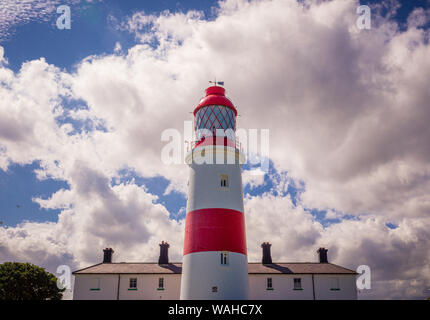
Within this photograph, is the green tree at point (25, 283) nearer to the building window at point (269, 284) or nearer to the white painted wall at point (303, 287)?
the white painted wall at point (303, 287)

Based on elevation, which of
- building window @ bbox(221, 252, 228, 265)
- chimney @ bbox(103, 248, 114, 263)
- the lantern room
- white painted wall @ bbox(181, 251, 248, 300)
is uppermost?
the lantern room

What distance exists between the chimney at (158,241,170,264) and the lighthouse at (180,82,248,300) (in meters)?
16.3

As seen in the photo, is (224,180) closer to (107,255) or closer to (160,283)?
(160,283)

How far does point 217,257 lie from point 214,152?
20.7 ft

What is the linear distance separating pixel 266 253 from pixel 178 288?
954 cm

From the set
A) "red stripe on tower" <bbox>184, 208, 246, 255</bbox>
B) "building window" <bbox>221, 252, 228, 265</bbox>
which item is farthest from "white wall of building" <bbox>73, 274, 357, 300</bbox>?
"building window" <bbox>221, 252, 228, 265</bbox>

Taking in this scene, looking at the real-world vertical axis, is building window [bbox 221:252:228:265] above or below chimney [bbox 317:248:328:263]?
below

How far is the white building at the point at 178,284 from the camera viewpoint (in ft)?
112

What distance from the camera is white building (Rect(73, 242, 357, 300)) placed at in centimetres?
3409

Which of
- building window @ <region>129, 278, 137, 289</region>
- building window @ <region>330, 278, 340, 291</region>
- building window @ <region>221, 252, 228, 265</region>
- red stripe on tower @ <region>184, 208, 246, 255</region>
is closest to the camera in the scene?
building window @ <region>221, 252, 228, 265</region>

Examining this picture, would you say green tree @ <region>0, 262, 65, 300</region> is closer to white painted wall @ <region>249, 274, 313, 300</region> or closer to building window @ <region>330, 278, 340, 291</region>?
white painted wall @ <region>249, 274, 313, 300</region>
